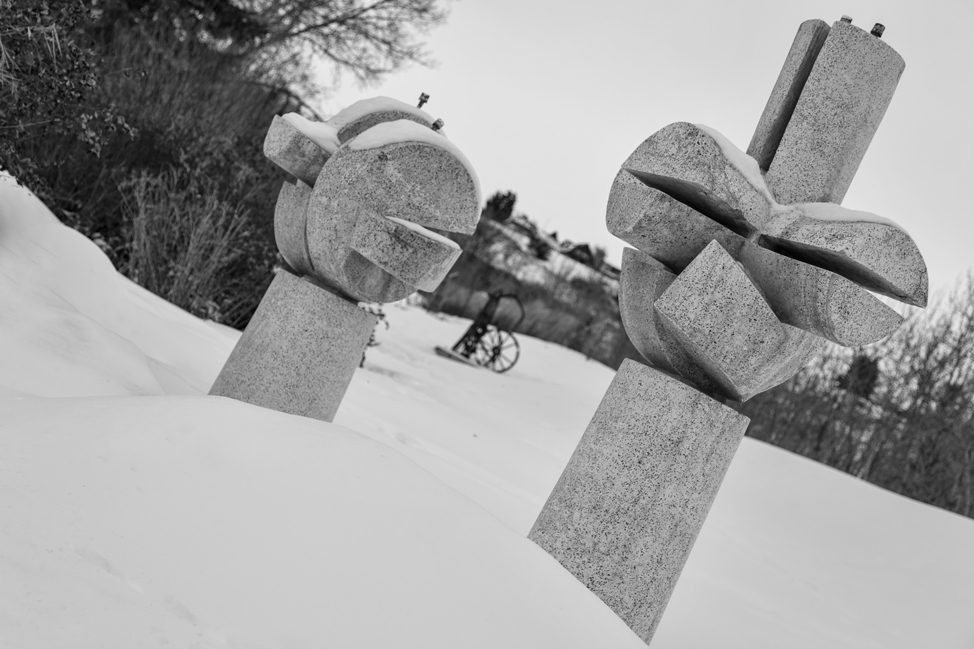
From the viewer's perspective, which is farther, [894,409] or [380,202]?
[894,409]

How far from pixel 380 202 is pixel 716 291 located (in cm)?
130

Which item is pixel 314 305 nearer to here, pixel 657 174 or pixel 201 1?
pixel 657 174

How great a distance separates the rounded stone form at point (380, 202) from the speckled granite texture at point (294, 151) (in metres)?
0.22

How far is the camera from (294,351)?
3102 mm

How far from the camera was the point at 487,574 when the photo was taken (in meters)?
1.61

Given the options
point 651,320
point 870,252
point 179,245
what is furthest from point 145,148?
point 870,252

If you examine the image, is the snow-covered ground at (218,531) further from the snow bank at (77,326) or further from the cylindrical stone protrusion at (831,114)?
the cylindrical stone protrusion at (831,114)

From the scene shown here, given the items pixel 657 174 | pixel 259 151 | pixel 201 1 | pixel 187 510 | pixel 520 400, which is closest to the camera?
pixel 187 510

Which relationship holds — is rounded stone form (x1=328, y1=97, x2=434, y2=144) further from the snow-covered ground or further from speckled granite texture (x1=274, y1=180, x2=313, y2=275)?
the snow-covered ground

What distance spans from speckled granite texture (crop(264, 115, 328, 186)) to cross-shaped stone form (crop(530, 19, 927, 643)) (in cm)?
136

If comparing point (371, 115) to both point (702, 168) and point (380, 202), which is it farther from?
point (702, 168)

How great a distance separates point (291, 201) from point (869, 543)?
596cm

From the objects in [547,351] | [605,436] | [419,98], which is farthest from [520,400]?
[605,436]

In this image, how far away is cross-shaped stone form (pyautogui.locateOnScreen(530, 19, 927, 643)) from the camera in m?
2.17
